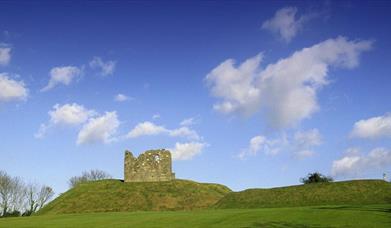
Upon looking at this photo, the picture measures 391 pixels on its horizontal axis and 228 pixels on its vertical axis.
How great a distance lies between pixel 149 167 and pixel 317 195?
4037 cm

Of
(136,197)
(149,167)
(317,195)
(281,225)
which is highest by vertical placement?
(149,167)

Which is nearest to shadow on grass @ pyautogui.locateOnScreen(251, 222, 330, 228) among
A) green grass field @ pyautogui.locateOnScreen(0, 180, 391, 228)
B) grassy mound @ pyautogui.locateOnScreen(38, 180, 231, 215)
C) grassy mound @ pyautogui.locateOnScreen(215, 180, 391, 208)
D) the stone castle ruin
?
green grass field @ pyautogui.locateOnScreen(0, 180, 391, 228)

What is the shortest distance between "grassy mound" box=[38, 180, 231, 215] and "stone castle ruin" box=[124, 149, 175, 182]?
2489 mm

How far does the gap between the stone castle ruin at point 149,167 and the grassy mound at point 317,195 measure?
2307 centimetres

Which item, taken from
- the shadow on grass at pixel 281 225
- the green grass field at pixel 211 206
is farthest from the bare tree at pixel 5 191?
the shadow on grass at pixel 281 225

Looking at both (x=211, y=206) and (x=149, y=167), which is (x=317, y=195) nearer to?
(x=211, y=206)

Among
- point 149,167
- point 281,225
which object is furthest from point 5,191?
point 281,225

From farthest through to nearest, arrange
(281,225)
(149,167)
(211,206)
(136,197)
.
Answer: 1. (149,167)
2. (136,197)
3. (211,206)
4. (281,225)

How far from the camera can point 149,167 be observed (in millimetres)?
101562

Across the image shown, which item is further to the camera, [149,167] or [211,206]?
[149,167]

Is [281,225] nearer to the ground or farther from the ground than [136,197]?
Result: nearer to the ground

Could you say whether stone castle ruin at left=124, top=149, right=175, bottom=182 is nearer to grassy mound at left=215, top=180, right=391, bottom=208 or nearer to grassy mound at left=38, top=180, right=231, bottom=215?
grassy mound at left=38, top=180, right=231, bottom=215

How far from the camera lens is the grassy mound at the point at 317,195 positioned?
2682 inches

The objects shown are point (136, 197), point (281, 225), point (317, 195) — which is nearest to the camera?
point (281, 225)
